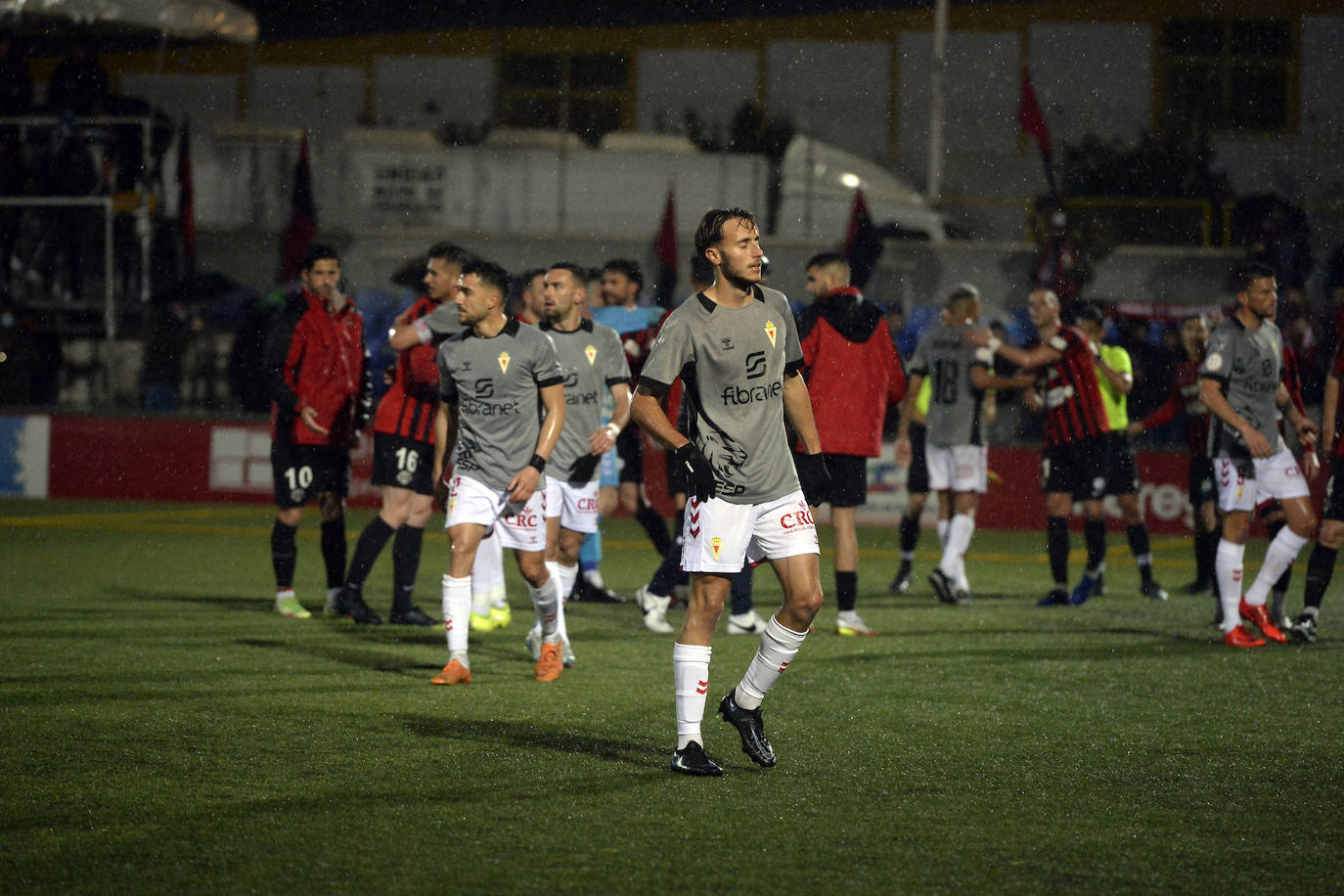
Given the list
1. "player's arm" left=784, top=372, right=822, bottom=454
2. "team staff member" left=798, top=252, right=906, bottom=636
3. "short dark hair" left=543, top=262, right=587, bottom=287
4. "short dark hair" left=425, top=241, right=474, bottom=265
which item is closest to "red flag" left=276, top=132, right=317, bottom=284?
"short dark hair" left=425, top=241, right=474, bottom=265

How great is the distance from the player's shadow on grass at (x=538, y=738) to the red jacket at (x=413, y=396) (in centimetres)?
292

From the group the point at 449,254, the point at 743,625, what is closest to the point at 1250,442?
the point at 743,625

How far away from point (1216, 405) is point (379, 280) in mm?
16690

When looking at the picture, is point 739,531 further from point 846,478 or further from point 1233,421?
point 1233,421

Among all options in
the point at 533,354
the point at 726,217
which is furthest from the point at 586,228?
the point at 726,217

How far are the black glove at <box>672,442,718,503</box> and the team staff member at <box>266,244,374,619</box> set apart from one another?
440 centimetres

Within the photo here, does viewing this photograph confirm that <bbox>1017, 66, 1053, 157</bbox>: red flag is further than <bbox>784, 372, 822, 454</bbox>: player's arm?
Yes

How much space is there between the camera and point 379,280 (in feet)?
77.4

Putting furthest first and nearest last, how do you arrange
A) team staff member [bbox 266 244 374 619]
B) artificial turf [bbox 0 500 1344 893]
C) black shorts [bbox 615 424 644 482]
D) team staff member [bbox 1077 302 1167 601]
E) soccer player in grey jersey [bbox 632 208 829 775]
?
1. team staff member [bbox 1077 302 1167 601]
2. black shorts [bbox 615 424 644 482]
3. team staff member [bbox 266 244 374 619]
4. soccer player in grey jersey [bbox 632 208 829 775]
5. artificial turf [bbox 0 500 1344 893]

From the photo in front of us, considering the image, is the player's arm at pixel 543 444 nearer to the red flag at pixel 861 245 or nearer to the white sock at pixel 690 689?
the white sock at pixel 690 689

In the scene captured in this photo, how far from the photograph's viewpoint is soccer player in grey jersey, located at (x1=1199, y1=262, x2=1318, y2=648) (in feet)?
29.1

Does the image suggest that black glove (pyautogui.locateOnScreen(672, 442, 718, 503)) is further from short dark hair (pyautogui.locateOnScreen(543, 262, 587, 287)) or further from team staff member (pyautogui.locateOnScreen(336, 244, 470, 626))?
team staff member (pyautogui.locateOnScreen(336, 244, 470, 626))

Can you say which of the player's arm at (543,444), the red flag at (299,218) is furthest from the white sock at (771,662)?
the red flag at (299,218)

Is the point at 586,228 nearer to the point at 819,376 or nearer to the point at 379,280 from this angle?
the point at 379,280
